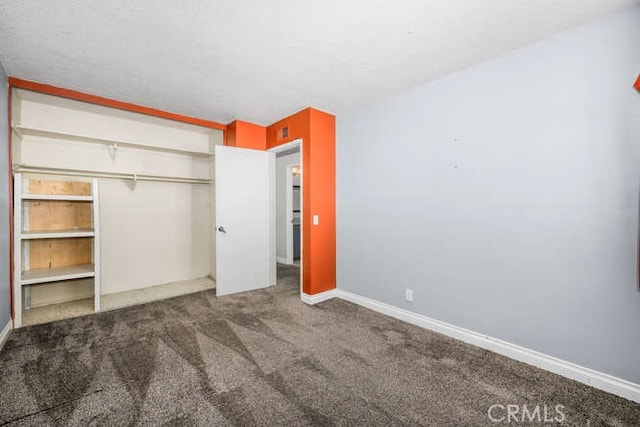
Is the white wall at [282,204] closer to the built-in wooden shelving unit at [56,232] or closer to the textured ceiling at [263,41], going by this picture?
the textured ceiling at [263,41]

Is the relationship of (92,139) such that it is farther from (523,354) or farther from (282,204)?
(523,354)

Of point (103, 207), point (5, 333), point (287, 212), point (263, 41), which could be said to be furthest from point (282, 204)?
point (5, 333)

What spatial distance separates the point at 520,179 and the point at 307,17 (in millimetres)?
1990

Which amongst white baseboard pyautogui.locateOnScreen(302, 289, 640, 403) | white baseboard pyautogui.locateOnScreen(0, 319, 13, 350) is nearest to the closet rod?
white baseboard pyautogui.locateOnScreen(0, 319, 13, 350)

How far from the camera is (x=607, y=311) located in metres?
1.77

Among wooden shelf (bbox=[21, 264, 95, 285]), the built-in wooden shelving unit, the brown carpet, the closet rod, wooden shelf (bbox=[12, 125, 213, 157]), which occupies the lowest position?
the brown carpet

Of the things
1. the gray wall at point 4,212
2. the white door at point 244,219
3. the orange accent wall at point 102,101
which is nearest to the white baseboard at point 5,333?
the gray wall at point 4,212

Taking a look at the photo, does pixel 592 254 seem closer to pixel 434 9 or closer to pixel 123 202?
pixel 434 9

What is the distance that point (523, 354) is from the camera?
6.77 feet

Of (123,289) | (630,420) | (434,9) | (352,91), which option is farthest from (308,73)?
(123,289)

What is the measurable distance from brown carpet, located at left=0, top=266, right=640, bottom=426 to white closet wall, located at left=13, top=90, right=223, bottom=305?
1127 millimetres

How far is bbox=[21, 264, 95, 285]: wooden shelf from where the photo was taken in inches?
107

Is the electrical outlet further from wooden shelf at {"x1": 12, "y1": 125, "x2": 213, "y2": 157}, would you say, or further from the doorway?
wooden shelf at {"x1": 12, "y1": 125, "x2": 213, "y2": 157}

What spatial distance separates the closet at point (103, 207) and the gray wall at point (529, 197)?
9.66 ft
